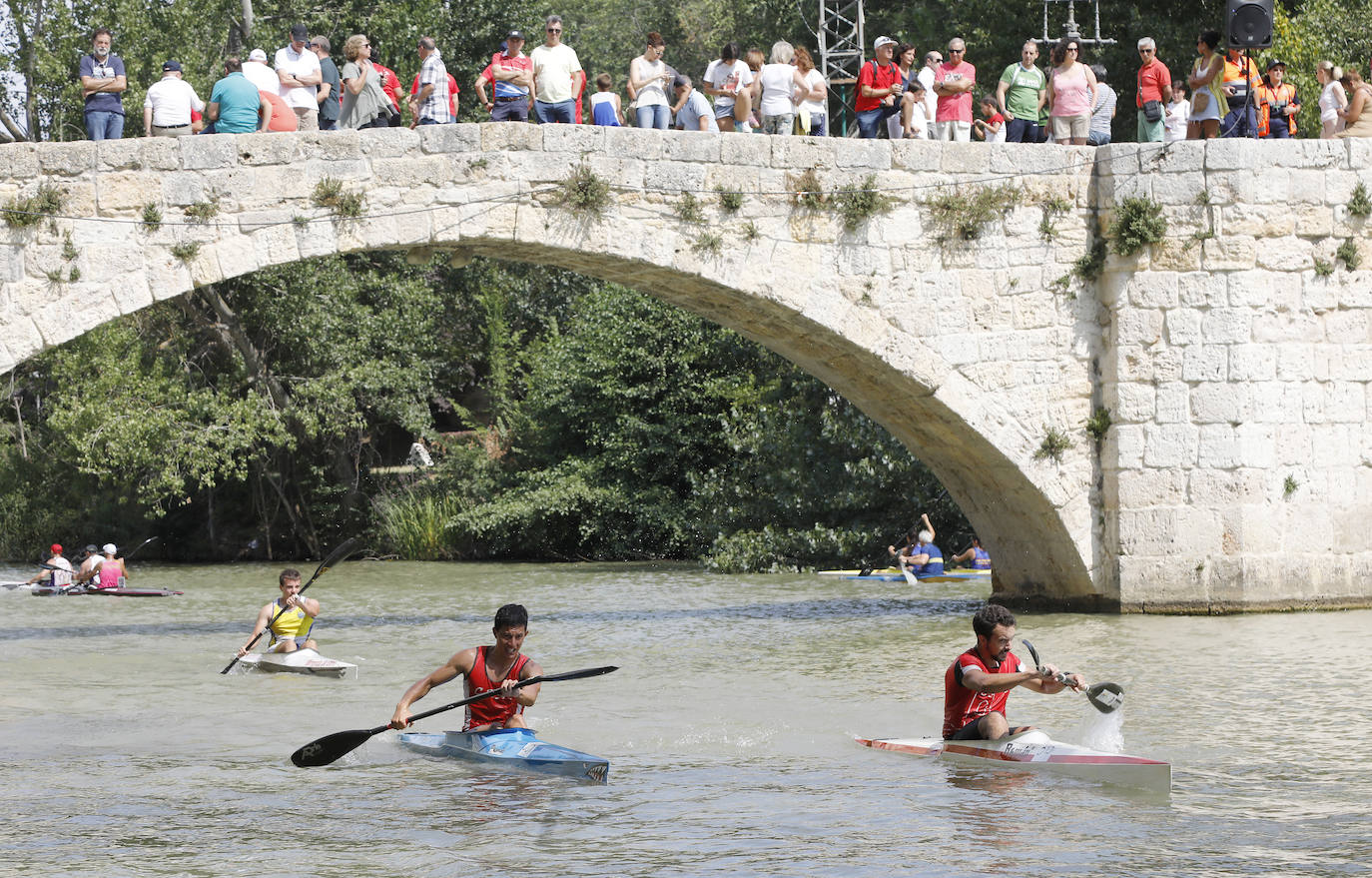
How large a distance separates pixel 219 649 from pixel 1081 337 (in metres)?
6.60

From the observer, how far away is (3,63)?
2239cm

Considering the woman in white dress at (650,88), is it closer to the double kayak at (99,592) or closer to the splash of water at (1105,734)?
the splash of water at (1105,734)

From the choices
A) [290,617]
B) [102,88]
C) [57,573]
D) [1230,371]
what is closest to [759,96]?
[1230,371]

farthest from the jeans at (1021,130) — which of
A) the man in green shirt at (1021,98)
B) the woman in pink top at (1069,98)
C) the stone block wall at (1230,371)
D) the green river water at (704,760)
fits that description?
the green river water at (704,760)

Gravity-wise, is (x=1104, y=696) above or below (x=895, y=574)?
above

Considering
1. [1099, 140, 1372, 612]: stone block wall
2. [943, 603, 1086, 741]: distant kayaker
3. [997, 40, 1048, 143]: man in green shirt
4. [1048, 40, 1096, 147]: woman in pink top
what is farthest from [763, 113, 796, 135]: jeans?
[943, 603, 1086, 741]: distant kayaker

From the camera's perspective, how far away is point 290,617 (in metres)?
11.6

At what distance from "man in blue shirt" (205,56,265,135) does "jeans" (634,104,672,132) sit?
2642 millimetres

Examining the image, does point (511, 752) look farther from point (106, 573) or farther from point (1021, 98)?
point (106, 573)

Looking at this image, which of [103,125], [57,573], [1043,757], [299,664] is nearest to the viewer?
[1043,757]

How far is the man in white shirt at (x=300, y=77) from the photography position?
11.8m

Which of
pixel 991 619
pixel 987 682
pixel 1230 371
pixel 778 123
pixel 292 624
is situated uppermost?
pixel 778 123

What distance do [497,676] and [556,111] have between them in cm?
541

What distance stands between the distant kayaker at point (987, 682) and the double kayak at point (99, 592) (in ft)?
36.9
